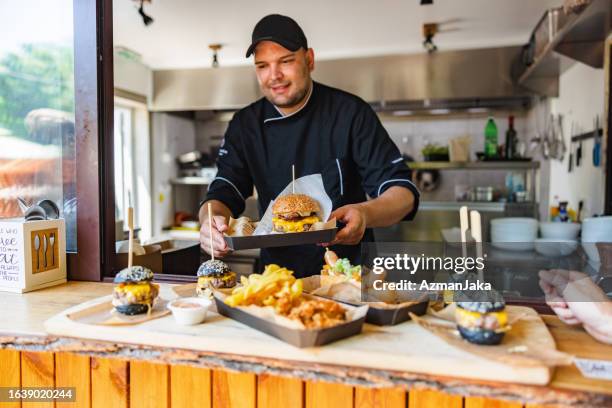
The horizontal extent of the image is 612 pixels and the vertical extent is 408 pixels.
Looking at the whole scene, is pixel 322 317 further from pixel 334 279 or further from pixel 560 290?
pixel 560 290

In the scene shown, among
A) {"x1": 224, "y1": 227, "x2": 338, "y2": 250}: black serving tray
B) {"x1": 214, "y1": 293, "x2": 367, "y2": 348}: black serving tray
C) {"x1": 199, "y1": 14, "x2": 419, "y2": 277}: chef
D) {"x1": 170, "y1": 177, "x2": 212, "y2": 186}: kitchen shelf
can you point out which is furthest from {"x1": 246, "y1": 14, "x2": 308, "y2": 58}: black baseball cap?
{"x1": 170, "y1": 177, "x2": 212, "y2": 186}: kitchen shelf

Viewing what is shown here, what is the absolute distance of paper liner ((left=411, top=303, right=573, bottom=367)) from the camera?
0.94 m

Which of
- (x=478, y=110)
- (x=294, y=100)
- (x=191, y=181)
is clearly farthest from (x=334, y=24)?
(x=191, y=181)

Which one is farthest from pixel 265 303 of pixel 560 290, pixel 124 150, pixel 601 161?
pixel 124 150

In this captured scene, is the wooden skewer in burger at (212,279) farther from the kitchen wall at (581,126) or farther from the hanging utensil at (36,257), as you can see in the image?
the kitchen wall at (581,126)

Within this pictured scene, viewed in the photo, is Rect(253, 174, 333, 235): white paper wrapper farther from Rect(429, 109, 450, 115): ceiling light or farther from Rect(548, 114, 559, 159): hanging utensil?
Rect(429, 109, 450, 115): ceiling light

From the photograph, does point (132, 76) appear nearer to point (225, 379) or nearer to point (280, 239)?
point (280, 239)

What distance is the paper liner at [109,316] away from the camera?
121cm

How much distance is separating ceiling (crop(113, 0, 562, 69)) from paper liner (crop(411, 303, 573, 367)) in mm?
2738

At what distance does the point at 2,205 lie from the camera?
1995 millimetres

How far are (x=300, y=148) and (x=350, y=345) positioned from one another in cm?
135

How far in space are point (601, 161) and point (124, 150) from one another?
4315 millimetres

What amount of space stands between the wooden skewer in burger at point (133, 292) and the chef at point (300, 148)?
0.70 m

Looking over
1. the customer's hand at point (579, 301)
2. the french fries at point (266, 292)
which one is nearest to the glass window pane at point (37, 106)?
the french fries at point (266, 292)
